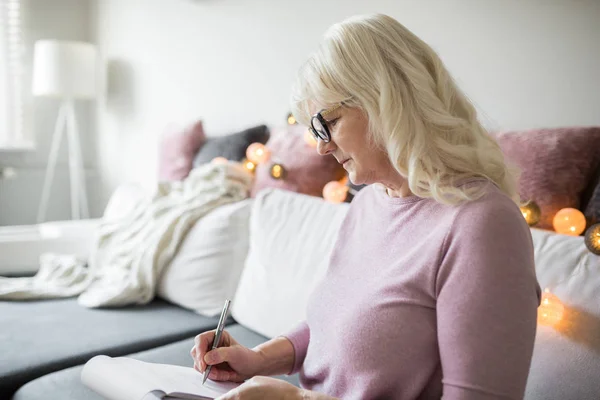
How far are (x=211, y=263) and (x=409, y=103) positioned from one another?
1142 mm

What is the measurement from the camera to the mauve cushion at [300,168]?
77.4 inches

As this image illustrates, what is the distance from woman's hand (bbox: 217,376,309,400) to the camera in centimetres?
78

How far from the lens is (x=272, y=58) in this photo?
2.56 metres

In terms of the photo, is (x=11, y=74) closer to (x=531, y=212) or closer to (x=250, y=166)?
(x=250, y=166)

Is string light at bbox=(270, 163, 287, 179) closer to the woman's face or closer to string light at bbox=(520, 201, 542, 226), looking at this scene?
string light at bbox=(520, 201, 542, 226)

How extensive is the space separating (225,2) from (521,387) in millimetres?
2474

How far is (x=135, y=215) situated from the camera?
2.19 meters

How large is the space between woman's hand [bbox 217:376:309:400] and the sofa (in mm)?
454

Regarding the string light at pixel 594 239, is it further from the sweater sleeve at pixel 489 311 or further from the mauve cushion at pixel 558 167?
the sweater sleeve at pixel 489 311

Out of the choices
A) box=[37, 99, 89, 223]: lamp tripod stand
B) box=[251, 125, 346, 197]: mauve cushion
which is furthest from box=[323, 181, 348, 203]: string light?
box=[37, 99, 89, 223]: lamp tripod stand

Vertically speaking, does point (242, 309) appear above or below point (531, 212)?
below

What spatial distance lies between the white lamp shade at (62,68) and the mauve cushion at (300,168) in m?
1.72

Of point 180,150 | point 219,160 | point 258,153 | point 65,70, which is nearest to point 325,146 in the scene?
point 258,153

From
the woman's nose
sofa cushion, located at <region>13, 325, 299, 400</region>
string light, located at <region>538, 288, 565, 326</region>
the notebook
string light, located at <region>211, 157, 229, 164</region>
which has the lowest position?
sofa cushion, located at <region>13, 325, 299, 400</region>
